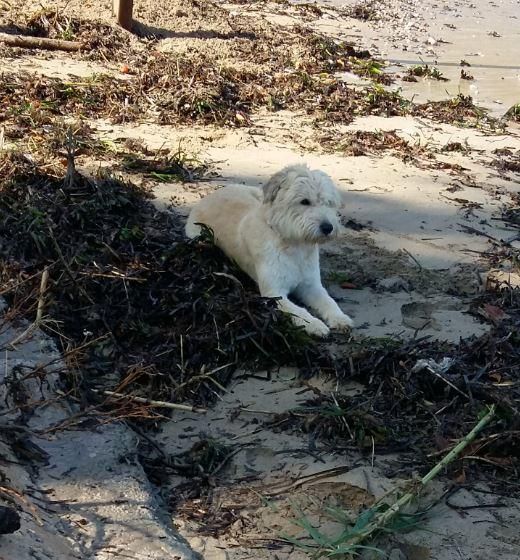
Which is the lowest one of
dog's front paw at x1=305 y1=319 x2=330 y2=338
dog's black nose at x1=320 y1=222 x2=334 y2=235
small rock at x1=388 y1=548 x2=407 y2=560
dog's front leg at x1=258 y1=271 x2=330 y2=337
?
small rock at x1=388 y1=548 x2=407 y2=560

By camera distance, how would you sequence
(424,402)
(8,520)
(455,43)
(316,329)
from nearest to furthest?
(8,520), (424,402), (316,329), (455,43)

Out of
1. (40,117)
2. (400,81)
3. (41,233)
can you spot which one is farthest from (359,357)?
(400,81)

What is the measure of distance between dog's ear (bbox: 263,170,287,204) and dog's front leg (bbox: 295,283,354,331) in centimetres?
64

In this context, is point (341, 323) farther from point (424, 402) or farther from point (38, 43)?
point (38, 43)

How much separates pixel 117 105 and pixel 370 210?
3.21m

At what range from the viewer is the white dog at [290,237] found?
5.96 m

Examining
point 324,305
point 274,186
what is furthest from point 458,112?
point 324,305

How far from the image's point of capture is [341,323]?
→ 19.5 feet

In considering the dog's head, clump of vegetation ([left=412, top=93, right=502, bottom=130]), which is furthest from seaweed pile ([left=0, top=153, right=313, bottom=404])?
clump of vegetation ([left=412, top=93, right=502, bottom=130])

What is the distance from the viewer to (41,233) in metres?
6.32

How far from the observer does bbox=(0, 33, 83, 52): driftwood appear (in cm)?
1101

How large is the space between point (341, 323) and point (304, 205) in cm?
80

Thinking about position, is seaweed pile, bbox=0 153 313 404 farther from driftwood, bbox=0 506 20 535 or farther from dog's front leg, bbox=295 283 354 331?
driftwood, bbox=0 506 20 535

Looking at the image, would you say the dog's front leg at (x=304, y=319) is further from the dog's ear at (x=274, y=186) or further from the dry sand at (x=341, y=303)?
the dog's ear at (x=274, y=186)
